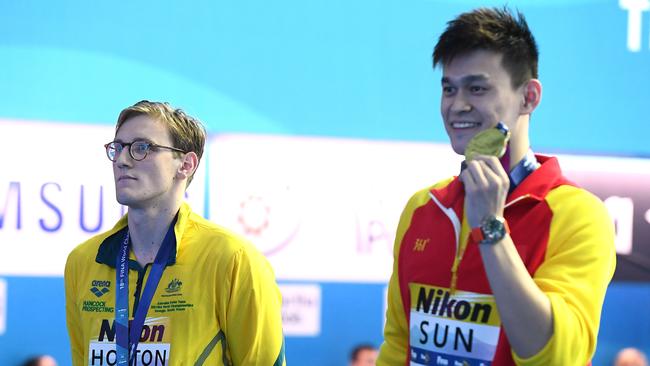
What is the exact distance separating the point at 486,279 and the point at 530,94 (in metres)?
0.41

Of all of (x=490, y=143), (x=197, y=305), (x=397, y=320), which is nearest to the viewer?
(x=490, y=143)

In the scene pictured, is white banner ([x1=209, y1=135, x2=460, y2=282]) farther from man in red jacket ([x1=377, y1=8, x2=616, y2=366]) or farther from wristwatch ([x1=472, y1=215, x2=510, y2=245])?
wristwatch ([x1=472, y1=215, x2=510, y2=245])

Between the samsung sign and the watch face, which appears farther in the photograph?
the samsung sign

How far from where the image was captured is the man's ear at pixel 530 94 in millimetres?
1992

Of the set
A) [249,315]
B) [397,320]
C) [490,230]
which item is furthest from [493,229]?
[249,315]

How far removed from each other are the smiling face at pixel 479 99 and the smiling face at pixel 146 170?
1.18 metres

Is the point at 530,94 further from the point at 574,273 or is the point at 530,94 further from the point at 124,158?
the point at 124,158

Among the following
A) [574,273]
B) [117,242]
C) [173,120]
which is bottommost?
[117,242]

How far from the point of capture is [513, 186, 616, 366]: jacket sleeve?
1.75 metres

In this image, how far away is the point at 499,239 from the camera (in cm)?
175

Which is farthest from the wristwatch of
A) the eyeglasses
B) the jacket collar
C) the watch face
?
the eyeglasses

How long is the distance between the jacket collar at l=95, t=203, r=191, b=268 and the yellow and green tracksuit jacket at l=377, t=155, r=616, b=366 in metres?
0.88

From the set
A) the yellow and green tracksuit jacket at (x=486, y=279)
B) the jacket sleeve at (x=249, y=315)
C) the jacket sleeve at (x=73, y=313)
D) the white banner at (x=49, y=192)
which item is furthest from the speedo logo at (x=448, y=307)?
the white banner at (x=49, y=192)

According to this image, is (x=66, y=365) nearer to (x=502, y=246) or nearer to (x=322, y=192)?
(x=322, y=192)
